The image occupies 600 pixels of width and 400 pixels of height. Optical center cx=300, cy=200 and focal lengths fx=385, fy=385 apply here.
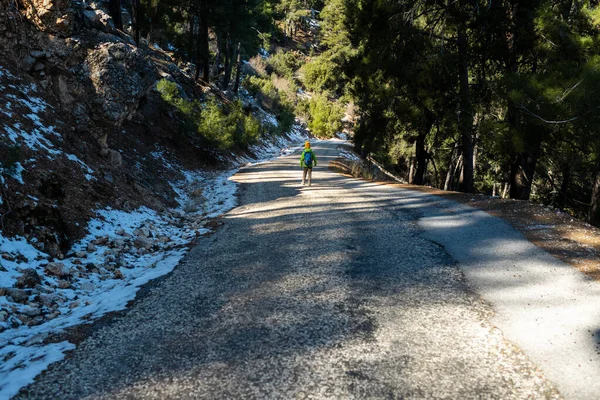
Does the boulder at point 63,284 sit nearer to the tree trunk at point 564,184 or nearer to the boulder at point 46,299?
the boulder at point 46,299

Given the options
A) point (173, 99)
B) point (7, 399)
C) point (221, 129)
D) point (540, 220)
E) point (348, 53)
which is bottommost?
point (7, 399)

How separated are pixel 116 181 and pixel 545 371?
1029cm

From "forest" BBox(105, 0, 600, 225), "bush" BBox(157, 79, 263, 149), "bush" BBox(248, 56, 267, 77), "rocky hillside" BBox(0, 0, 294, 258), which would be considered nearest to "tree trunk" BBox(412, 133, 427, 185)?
"forest" BBox(105, 0, 600, 225)

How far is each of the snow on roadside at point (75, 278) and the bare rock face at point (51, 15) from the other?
11.9 feet

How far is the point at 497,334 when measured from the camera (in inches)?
183

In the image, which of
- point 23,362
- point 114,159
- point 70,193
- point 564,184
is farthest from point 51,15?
point 564,184

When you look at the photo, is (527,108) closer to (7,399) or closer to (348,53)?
(7,399)

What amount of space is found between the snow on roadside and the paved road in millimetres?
378

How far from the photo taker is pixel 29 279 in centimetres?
561

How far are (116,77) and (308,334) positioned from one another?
31.4ft

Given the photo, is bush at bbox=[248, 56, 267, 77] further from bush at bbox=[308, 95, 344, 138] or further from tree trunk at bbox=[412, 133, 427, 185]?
tree trunk at bbox=[412, 133, 427, 185]

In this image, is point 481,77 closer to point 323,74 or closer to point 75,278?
point 323,74

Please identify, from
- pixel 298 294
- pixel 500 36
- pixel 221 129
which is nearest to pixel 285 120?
pixel 221 129

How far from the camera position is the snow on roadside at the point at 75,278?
431cm
